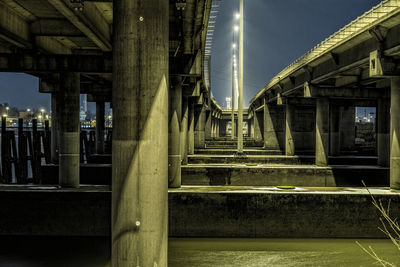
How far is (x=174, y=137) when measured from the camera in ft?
66.3

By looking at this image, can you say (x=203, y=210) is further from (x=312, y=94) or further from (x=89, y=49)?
(x=312, y=94)

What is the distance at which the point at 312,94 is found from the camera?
89.7 ft

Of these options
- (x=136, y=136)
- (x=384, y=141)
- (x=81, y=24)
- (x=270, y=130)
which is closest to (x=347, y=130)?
(x=270, y=130)

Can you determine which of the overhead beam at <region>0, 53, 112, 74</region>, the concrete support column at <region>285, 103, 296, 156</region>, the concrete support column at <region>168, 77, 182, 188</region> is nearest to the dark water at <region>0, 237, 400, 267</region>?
the concrete support column at <region>168, 77, 182, 188</region>

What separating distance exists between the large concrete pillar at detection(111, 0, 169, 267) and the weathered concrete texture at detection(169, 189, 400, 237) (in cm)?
982

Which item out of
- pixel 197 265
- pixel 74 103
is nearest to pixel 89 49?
pixel 74 103

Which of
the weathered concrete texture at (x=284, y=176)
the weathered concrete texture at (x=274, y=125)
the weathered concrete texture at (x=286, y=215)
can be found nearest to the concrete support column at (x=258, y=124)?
the weathered concrete texture at (x=274, y=125)

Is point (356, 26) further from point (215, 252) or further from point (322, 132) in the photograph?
point (322, 132)

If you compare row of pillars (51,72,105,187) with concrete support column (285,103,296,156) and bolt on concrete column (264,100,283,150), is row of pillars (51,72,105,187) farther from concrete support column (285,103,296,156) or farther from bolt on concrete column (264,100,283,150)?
bolt on concrete column (264,100,283,150)

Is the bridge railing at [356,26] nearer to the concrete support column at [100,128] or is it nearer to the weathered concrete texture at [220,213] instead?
the weathered concrete texture at [220,213]

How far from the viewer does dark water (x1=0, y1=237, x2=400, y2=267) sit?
1346cm

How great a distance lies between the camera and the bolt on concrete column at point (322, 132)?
28.9 m

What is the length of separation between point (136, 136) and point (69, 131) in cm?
1374

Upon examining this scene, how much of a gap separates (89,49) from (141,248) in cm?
1724
